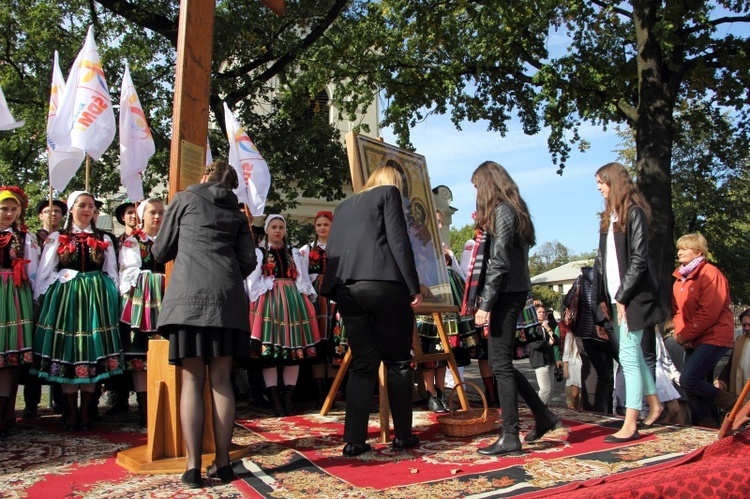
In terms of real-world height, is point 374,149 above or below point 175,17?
below

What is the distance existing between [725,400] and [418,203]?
331cm

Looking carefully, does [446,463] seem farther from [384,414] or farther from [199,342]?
[199,342]

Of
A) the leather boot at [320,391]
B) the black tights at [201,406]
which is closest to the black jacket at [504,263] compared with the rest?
the black tights at [201,406]

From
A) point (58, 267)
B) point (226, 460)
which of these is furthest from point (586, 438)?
point (58, 267)

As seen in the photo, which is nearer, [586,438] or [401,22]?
[586,438]

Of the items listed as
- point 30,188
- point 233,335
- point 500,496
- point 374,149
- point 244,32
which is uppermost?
point 244,32

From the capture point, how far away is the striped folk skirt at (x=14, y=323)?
16.6ft

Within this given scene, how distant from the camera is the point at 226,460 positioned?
11.9 ft

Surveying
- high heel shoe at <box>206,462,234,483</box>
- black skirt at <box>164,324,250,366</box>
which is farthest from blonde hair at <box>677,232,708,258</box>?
high heel shoe at <box>206,462,234,483</box>

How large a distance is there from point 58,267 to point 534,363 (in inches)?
184

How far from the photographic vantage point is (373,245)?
14.0 ft

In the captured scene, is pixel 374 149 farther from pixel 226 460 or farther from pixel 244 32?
pixel 244 32

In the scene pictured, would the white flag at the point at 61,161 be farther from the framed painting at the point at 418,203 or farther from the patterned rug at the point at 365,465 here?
the framed painting at the point at 418,203

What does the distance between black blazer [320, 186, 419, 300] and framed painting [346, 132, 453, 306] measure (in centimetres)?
87
